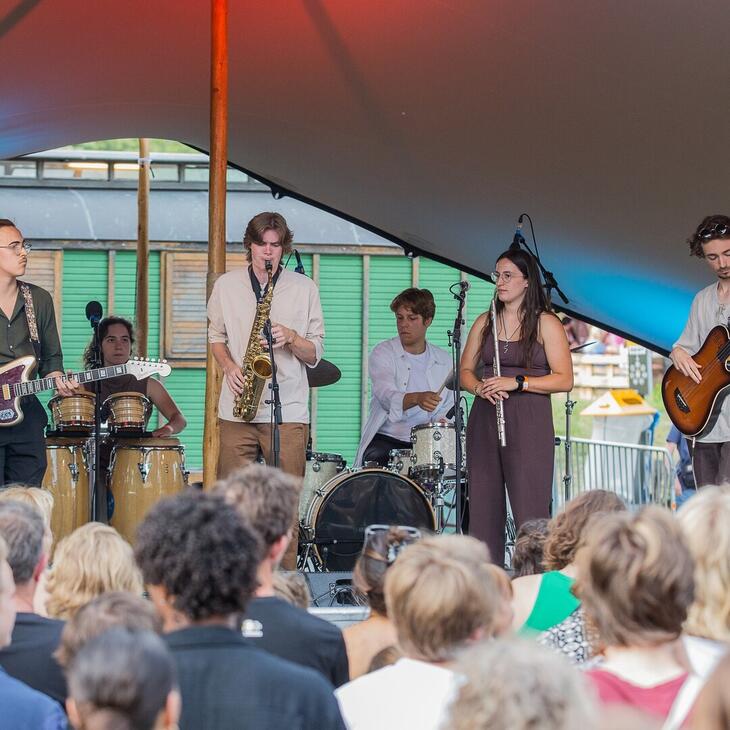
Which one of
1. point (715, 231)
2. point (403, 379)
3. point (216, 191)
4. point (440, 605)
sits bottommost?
point (440, 605)

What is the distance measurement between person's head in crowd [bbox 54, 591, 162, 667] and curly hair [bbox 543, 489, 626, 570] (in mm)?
1498

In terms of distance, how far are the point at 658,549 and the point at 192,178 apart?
36.7 feet

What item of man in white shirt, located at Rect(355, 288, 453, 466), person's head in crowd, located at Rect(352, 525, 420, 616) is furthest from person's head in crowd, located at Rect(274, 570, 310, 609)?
man in white shirt, located at Rect(355, 288, 453, 466)

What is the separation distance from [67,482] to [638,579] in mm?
5508

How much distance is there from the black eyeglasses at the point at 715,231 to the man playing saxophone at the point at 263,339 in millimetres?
1814

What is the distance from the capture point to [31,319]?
594cm

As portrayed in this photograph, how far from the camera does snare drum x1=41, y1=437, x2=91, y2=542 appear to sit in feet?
23.3

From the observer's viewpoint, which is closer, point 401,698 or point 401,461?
point 401,698

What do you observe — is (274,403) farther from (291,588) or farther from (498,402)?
(291,588)

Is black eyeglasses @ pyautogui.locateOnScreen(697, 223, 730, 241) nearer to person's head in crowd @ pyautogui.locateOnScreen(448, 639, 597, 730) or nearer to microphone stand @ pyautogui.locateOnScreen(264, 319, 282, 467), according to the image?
microphone stand @ pyautogui.locateOnScreen(264, 319, 282, 467)

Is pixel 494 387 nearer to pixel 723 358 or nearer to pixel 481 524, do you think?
pixel 481 524

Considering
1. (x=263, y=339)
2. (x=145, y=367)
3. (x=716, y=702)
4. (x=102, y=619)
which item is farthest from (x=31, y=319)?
(x=716, y=702)

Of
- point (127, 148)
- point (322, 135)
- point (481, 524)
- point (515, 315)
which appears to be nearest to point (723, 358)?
point (515, 315)

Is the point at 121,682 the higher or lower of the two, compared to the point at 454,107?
lower
